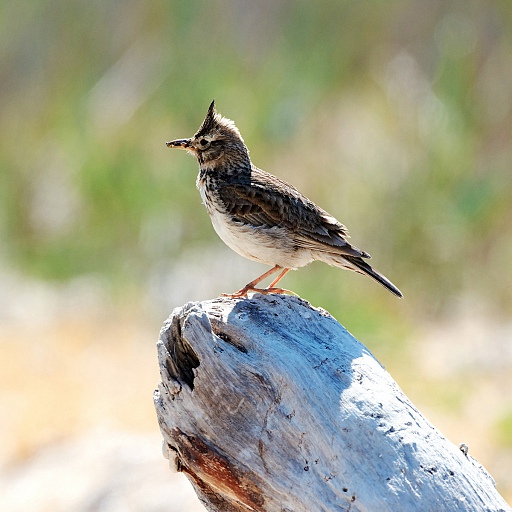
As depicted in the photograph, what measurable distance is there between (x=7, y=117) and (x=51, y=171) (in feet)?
5.02

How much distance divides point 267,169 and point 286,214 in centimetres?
724

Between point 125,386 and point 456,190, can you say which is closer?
point 125,386

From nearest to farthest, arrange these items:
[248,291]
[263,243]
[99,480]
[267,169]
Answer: [248,291], [263,243], [99,480], [267,169]

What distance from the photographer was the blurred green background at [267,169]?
10227mm

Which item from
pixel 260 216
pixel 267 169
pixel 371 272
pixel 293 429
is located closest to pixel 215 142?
pixel 260 216

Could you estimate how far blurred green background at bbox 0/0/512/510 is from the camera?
403 inches

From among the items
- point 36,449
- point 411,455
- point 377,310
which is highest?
point 377,310

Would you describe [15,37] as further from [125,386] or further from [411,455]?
[411,455]

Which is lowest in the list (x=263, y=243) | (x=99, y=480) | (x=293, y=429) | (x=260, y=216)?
(x=293, y=429)

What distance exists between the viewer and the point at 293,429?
369cm

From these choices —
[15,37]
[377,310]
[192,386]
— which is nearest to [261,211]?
[192,386]

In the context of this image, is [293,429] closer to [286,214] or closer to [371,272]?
[371,272]

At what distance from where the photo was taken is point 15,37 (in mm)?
15070

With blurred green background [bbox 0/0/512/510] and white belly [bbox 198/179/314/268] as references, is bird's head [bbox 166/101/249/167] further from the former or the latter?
blurred green background [bbox 0/0/512/510]
